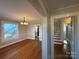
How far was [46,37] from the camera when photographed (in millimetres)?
2963

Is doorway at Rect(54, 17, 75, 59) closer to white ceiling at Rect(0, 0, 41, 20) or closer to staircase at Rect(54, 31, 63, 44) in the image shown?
staircase at Rect(54, 31, 63, 44)

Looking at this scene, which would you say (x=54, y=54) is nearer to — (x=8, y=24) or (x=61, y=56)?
(x=61, y=56)

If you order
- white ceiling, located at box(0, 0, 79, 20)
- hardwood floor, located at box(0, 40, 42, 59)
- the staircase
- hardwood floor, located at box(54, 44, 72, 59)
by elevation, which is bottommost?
hardwood floor, located at box(0, 40, 42, 59)

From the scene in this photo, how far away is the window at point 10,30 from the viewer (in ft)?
20.5

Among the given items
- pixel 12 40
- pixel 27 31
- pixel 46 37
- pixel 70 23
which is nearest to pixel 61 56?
pixel 46 37

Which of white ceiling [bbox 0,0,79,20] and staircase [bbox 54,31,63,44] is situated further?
staircase [bbox 54,31,63,44]

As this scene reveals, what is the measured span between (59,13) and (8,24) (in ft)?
16.1

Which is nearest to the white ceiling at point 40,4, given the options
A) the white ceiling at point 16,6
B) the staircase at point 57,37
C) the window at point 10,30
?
the white ceiling at point 16,6

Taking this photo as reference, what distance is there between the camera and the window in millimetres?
6258

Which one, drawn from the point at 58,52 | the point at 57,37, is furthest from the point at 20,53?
the point at 57,37

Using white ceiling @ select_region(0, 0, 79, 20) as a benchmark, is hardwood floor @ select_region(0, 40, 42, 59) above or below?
below

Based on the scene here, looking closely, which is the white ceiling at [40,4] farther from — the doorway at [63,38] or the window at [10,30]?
the window at [10,30]

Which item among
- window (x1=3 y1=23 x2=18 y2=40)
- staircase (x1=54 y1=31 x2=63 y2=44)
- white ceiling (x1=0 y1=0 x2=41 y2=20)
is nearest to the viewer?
white ceiling (x1=0 y1=0 x2=41 y2=20)

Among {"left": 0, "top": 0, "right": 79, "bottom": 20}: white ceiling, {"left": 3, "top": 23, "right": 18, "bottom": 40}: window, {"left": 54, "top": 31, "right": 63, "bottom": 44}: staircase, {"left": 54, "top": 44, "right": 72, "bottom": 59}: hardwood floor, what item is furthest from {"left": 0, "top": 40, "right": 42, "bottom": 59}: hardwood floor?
{"left": 0, "top": 0, "right": 79, "bottom": 20}: white ceiling
